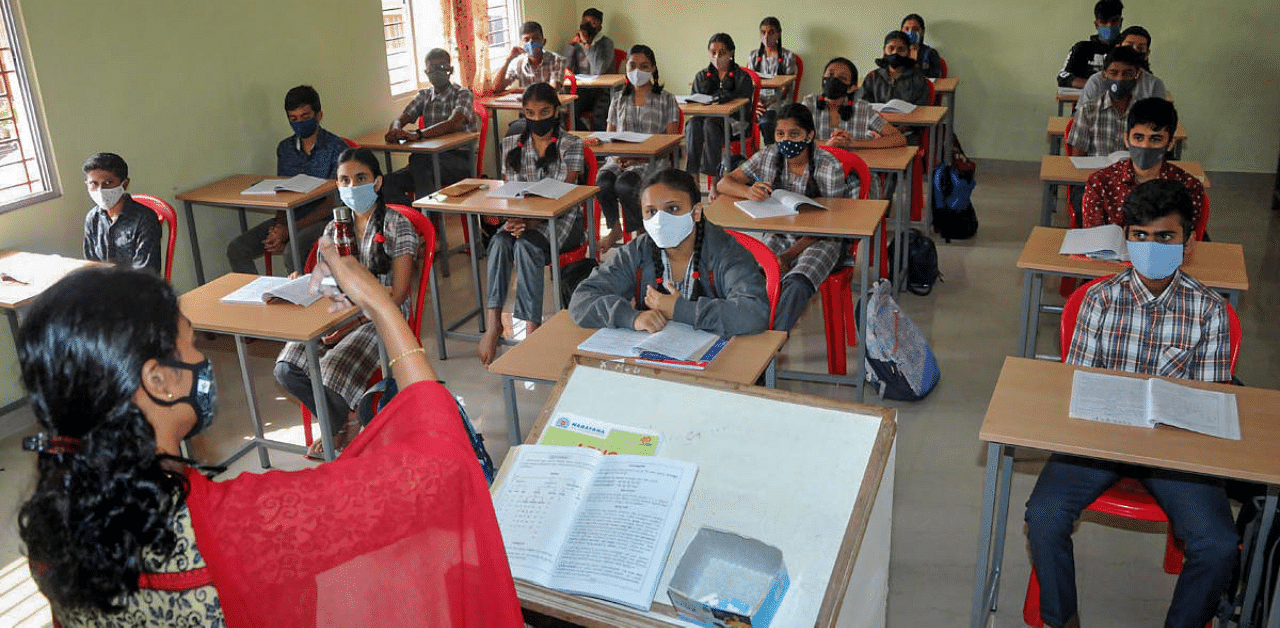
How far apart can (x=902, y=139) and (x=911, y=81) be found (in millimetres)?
1780

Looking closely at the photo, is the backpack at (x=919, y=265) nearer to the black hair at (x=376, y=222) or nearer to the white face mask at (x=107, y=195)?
the black hair at (x=376, y=222)

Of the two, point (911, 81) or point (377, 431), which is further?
point (911, 81)

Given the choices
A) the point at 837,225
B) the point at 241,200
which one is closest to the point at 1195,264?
the point at 837,225

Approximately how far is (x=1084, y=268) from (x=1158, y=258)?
31.2 inches

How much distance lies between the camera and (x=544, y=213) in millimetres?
4520

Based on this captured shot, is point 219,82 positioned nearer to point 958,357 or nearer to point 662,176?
point 662,176

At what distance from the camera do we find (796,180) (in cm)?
469

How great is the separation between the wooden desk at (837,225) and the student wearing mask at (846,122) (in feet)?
4.22

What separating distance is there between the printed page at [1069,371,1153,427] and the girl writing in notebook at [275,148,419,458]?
2.37 m

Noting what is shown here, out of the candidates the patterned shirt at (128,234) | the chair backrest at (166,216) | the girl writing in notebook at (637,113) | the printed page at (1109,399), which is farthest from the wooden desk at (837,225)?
the patterned shirt at (128,234)

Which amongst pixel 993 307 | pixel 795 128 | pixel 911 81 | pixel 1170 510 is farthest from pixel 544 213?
pixel 911 81

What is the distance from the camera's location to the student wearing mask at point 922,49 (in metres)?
8.16

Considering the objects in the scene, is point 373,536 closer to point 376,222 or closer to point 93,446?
point 93,446

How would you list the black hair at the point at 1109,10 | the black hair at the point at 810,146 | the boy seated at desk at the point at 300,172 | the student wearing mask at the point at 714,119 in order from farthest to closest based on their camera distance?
the student wearing mask at the point at 714,119 < the black hair at the point at 1109,10 < the boy seated at desk at the point at 300,172 < the black hair at the point at 810,146
